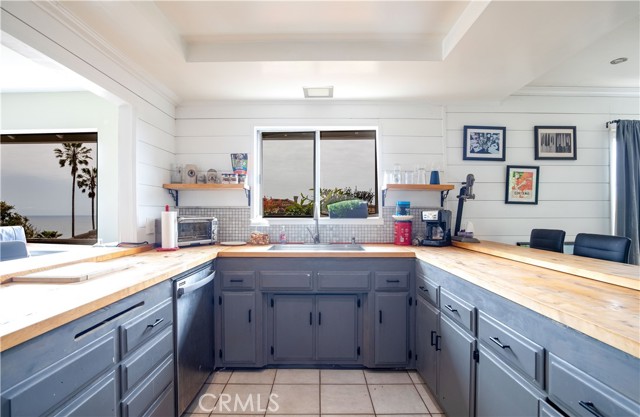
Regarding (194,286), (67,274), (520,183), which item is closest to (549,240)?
(520,183)

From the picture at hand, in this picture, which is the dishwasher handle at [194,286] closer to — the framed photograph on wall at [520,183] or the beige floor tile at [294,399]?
the beige floor tile at [294,399]

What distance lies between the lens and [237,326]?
224cm

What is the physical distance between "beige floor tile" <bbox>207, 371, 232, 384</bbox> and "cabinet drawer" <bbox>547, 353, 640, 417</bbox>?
200 centimetres

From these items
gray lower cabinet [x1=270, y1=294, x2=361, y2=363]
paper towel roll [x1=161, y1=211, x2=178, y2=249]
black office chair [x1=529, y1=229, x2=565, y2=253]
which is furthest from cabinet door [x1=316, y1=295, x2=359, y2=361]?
black office chair [x1=529, y1=229, x2=565, y2=253]

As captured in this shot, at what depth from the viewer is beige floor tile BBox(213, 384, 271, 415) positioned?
1819mm

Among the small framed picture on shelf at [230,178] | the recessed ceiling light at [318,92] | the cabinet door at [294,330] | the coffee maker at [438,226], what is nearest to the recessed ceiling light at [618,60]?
the coffee maker at [438,226]

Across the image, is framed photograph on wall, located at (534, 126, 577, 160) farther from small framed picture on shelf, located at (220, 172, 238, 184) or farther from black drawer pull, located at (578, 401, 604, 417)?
small framed picture on shelf, located at (220, 172, 238, 184)

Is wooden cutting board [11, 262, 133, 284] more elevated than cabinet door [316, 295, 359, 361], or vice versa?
wooden cutting board [11, 262, 133, 284]

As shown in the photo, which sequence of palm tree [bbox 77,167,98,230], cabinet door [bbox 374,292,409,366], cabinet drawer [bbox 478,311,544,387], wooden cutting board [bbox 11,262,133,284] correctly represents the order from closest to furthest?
cabinet drawer [bbox 478,311,544,387] → wooden cutting board [bbox 11,262,133,284] → cabinet door [bbox 374,292,409,366] → palm tree [bbox 77,167,98,230]

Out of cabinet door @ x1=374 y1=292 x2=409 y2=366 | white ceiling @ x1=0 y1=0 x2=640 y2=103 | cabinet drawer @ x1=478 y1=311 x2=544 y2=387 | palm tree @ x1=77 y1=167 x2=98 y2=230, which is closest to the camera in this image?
cabinet drawer @ x1=478 y1=311 x2=544 y2=387

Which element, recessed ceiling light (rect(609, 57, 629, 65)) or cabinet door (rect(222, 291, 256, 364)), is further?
recessed ceiling light (rect(609, 57, 629, 65))

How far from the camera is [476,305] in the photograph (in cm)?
141

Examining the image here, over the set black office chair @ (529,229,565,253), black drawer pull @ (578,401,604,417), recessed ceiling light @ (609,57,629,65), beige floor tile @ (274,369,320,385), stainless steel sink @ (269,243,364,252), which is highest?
recessed ceiling light @ (609,57,629,65)

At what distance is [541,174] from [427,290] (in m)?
1.97
